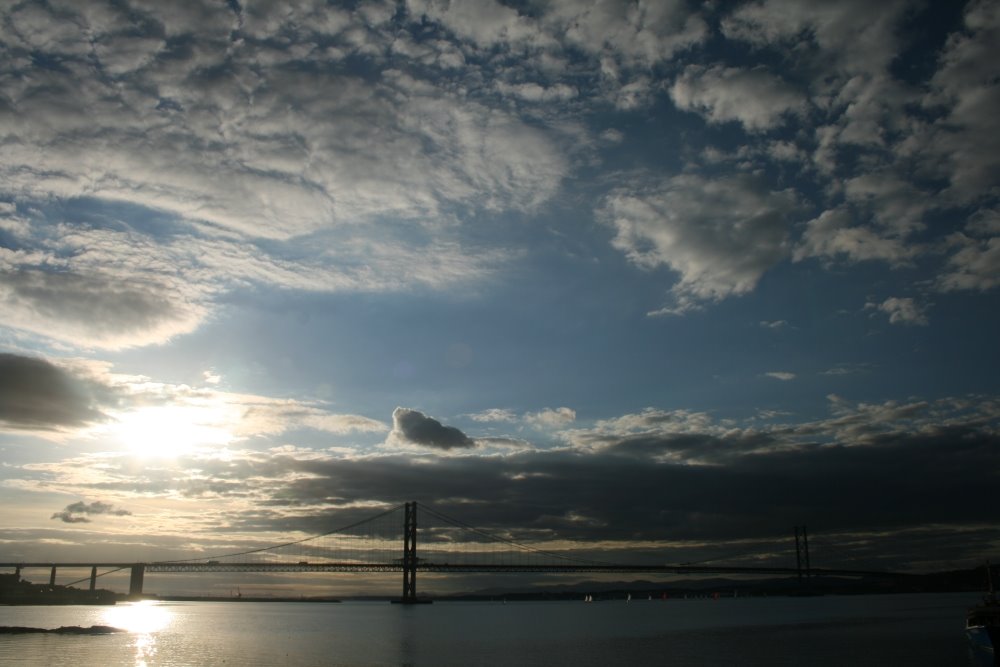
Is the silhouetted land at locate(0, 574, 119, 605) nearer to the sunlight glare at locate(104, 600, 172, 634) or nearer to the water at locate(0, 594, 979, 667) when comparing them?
the sunlight glare at locate(104, 600, 172, 634)

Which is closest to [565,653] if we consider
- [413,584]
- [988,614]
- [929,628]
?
[988,614]

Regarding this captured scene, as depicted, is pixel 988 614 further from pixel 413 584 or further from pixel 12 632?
pixel 413 584

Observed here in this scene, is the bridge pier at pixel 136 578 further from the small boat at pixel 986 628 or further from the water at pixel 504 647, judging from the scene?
the small boat at pixel 986 628

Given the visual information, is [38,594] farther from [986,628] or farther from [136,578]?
[986,628]

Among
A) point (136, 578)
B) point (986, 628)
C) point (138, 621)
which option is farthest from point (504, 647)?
point (136, 578)

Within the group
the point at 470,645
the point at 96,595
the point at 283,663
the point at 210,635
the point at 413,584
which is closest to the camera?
the point at 283,663

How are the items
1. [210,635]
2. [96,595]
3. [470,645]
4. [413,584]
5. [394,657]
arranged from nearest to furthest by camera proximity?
[394,657]
[470,645]
[210,635]
[413,584]
[96,595]

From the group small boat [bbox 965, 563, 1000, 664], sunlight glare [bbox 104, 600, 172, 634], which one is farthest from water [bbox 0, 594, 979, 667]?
sunlight glare [bbox 104, 600, 172, 634]

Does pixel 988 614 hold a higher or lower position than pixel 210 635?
higher
